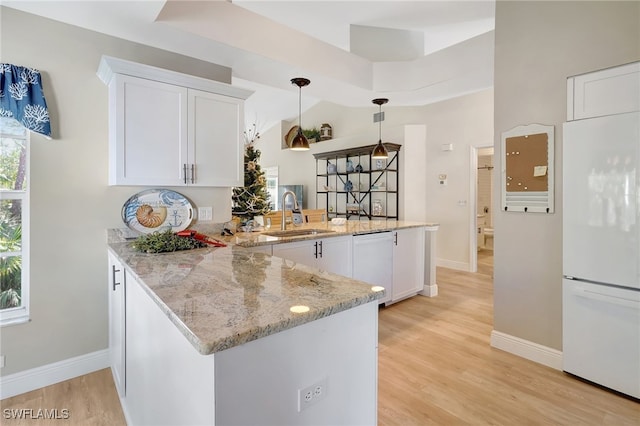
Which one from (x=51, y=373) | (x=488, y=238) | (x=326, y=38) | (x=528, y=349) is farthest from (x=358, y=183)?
(x=51, y=373)

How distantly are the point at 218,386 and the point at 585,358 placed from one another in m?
2.56

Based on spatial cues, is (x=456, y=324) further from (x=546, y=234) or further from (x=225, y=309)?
(x=225, y=309)

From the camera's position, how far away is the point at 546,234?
2.43m

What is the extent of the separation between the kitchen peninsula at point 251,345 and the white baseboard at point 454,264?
4704 mm

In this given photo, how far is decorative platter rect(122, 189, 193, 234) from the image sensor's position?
2.47 m

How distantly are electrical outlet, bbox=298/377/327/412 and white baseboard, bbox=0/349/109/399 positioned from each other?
2.19m

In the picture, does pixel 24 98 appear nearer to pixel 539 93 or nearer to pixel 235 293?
pixel 235 293

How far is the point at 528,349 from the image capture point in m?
2.52

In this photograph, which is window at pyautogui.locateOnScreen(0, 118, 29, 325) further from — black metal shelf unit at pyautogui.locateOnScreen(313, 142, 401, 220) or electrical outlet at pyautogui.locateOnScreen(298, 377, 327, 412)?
black metal shelf unit at pyautogui.locateOnScreen(313, 142, 401, 220)

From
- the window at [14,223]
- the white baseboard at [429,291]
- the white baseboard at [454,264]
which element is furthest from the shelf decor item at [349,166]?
the window at [14,223]

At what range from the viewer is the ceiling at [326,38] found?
7.29 feet

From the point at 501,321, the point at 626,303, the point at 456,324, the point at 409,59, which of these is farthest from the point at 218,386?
the point at 409,59

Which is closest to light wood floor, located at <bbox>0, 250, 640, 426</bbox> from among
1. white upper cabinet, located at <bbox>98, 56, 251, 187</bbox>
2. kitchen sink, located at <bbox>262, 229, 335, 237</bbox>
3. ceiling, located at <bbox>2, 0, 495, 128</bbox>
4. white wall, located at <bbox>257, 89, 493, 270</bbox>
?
kitchen sink, located at <bbox>262, 229, 335, 237</bbox>

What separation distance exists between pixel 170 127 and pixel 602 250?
10.2 feet
